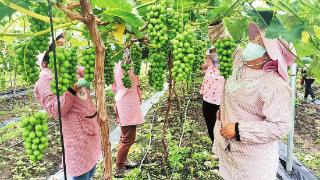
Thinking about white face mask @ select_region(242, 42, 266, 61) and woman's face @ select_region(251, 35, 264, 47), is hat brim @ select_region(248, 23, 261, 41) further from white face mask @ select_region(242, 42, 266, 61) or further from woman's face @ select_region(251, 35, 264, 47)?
white face mask @ select_region(242, 42, 266, 61)

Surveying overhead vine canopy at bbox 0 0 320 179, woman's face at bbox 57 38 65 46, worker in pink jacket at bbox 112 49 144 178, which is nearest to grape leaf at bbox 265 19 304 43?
overhead vine canopy at bbox 0 0 320 179

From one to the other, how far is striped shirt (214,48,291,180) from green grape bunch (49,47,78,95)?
1354mm

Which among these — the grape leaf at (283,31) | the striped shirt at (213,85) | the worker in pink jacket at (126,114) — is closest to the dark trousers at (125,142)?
the worker in pink jacket at (126,114)

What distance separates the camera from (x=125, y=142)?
4668 mm

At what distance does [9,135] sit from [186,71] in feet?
19.9

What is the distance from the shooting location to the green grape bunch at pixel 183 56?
1.68m

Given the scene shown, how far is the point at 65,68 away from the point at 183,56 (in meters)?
0.58

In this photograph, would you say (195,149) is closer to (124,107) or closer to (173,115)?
(124,107)

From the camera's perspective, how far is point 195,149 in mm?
5465

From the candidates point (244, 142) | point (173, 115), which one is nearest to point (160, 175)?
point (244, 142)

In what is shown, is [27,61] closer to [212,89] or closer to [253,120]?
[253,120]

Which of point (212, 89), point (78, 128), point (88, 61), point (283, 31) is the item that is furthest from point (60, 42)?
point (212, 89)

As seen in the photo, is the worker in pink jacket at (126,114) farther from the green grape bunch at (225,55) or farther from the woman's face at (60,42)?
the green grape bunch at (225,55)

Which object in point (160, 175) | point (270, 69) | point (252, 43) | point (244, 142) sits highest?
point (252, 43)
